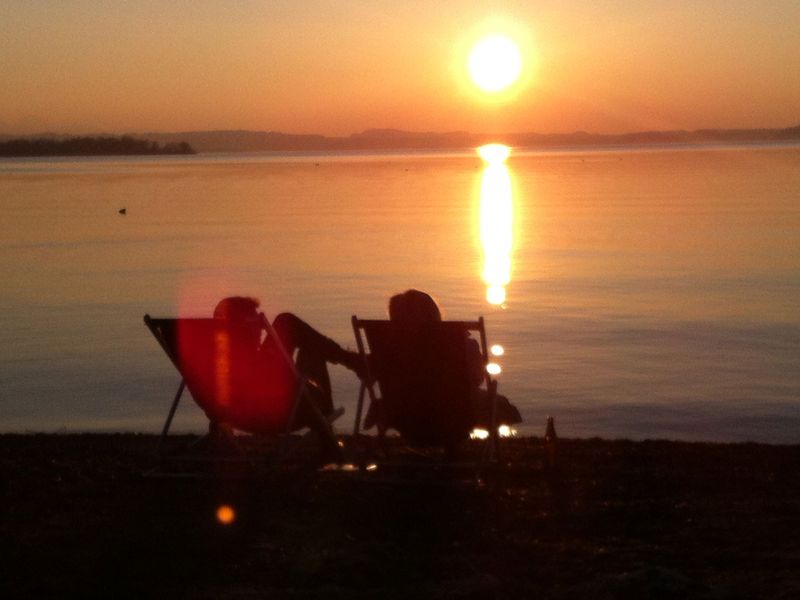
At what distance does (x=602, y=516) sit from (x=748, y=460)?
143 centimetres

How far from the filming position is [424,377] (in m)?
6.18

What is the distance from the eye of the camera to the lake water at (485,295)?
10.2 metres

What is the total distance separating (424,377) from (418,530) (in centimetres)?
113

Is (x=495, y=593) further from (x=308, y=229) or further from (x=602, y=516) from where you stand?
(x=308, y=229)

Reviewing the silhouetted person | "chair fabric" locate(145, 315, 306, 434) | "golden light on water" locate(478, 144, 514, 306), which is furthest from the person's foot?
"golden light on water" locate(478, 144, 514, 306)

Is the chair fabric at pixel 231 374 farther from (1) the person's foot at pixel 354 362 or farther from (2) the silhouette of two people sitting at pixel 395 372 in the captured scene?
(1) the person's foot at pixel 354 362

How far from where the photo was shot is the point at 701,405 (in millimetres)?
10047

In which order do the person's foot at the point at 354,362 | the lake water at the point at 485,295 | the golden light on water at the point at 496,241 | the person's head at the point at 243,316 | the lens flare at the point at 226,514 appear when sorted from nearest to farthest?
the lens flare at the point at 226,514, the person's head at the point at 243,316, the person's foot at the point at 354,362, the lake water at the point at 485,295, the golden light on water at the point at 496,241

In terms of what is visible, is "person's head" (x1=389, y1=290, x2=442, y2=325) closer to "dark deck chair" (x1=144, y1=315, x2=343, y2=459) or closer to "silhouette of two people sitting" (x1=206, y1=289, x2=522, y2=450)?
"silhouette of two people sitting" (x1=206, y1=289, x2=522, y2=450)

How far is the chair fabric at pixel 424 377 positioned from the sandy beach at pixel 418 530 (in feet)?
1.01

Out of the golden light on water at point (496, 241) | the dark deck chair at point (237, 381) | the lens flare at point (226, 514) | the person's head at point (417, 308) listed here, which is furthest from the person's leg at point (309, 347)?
the golden light on water at point (496, 241)

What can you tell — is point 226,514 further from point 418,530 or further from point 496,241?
point 496,241

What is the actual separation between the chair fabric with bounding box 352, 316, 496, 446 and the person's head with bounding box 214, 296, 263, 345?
1.49 ft

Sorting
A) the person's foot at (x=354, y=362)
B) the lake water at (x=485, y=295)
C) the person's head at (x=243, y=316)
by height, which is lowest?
the lake water at (x=485, y=295)
